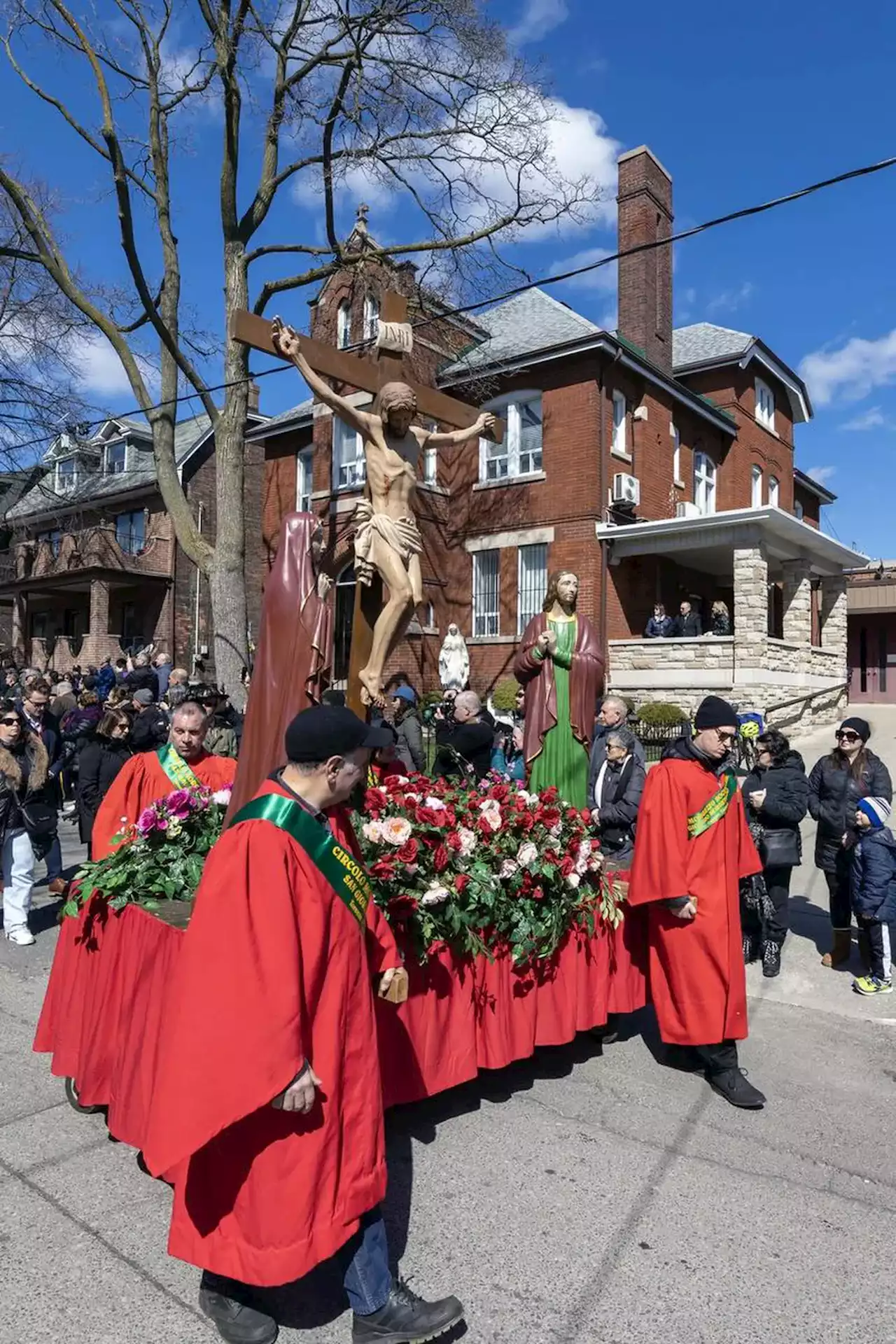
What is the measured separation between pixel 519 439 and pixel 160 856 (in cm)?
1882

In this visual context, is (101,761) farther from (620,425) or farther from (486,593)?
(620,425)

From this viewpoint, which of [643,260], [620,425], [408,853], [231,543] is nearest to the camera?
[408,853]

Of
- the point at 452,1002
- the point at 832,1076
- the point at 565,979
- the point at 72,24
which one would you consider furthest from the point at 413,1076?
the point at 72,24

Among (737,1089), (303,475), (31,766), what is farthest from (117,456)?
(737,1089)

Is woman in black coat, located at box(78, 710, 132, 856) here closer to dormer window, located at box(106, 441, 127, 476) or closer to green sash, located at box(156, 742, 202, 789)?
green sash, located at box(156, 742, 202, 789)

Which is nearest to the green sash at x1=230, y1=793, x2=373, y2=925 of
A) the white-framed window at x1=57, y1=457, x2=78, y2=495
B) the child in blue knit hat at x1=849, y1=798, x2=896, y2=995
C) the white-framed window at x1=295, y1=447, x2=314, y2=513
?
the child in blue knit hat at x1=849, y1=798, x2=896, y2=995

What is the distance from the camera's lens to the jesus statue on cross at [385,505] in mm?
4930

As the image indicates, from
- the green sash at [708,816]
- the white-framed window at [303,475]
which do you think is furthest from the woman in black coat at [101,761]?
the white-framed window at [303,475]

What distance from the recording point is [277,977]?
2287 mm

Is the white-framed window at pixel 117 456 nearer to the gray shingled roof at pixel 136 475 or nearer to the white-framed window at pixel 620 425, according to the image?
the gray shingled roof at pixel 136 475

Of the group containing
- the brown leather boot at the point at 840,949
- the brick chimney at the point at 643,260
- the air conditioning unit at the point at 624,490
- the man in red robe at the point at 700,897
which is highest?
the brick chimney at the point at 643,260

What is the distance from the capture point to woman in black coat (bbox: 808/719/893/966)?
6090 millimetres

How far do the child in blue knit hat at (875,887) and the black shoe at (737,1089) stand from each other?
192 centimetres

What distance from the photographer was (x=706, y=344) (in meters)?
26.8
